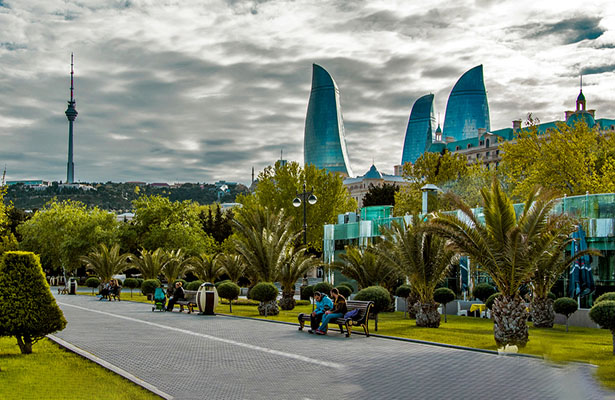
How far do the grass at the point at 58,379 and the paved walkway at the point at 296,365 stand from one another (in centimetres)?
56

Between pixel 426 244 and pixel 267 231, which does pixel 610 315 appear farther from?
pixel 267 231

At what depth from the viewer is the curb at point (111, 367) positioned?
886 cm

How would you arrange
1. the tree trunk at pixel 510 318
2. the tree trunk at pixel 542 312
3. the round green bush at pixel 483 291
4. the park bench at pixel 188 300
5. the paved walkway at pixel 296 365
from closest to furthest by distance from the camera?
1. the paved walkway at pixel 296 365
2. the tree trunk at pixel 510 318
3. the tree trunk at pixel 542 312
4. the park bench at pixel 188 300
5. the round green bush at pixel 483 291

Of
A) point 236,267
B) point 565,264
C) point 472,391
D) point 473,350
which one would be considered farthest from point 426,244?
point 236,267

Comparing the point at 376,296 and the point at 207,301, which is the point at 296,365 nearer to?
the point at 376,296

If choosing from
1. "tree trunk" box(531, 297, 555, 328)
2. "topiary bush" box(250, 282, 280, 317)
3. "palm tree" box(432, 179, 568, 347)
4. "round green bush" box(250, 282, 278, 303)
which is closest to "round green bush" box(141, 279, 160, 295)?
"topiary bush" box(250, 282, 280, 317)

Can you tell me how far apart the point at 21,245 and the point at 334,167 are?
140 m

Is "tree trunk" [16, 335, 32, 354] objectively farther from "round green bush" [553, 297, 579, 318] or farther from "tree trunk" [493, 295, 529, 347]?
"round green bush" [553, 297, 579, 318]

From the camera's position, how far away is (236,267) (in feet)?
119

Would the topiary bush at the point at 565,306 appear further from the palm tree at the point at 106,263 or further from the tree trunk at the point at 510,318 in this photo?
the palm tree at the point at 106,263

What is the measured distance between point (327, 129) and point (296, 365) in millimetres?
185382

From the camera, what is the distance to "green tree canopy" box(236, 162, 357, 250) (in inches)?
2200

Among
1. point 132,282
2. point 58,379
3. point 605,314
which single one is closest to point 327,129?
point 132,282

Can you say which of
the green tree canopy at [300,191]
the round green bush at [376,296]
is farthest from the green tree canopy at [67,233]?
the round green bush at [376,296]
